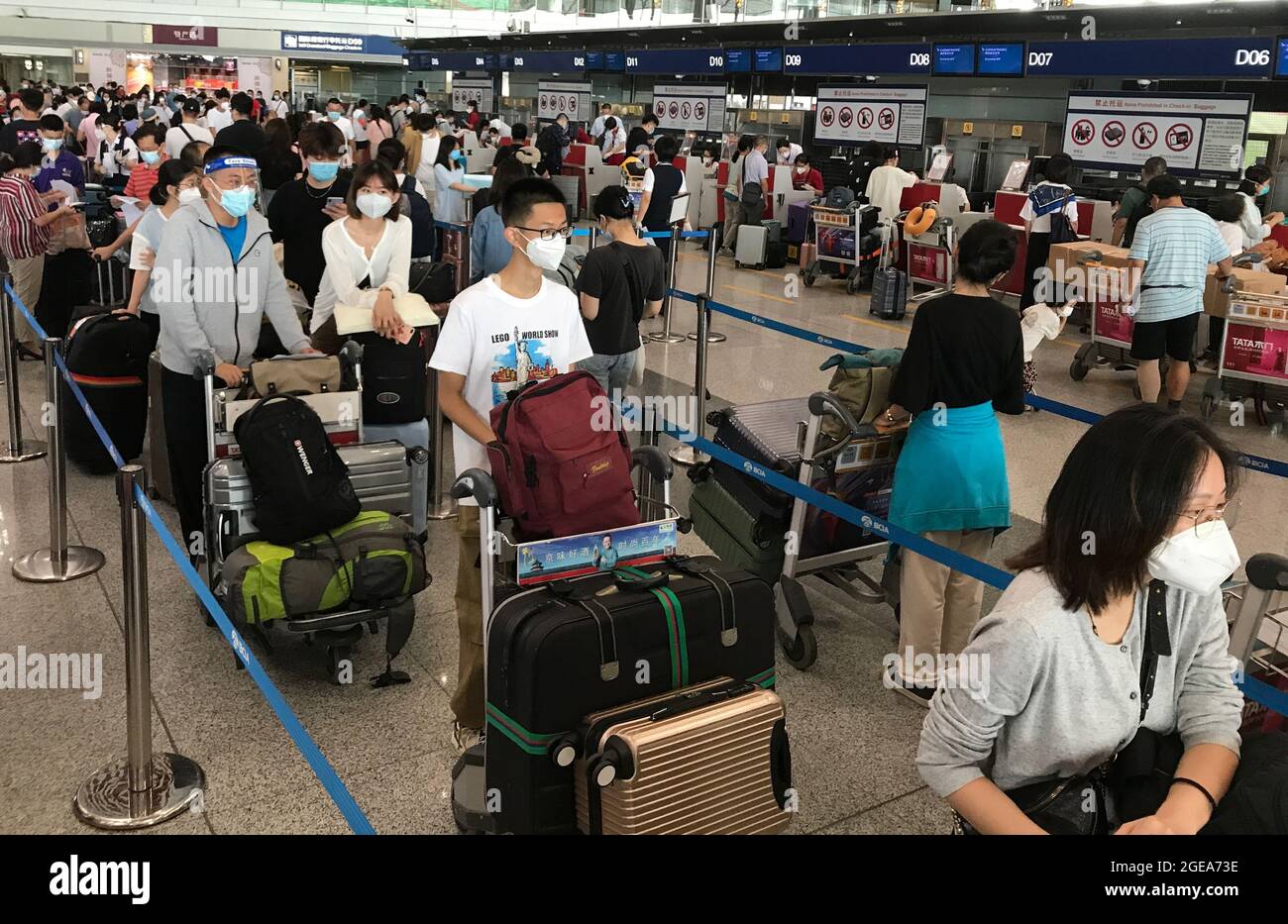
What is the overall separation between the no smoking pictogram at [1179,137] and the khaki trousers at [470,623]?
40.2 ft

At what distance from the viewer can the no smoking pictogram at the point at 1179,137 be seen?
13055 mm

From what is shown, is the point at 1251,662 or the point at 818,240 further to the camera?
the point at 818,240

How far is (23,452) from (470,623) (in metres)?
4.36

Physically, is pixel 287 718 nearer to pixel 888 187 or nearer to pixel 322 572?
pixel 322 572

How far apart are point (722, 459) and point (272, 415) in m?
1.79

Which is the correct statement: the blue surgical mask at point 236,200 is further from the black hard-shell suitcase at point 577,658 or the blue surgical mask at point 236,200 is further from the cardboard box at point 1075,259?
the cardboard box at point 1075,259

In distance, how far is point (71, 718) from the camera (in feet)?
12.9

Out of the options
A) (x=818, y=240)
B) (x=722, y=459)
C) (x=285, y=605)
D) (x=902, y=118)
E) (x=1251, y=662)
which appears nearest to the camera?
(x=1251, y=662)


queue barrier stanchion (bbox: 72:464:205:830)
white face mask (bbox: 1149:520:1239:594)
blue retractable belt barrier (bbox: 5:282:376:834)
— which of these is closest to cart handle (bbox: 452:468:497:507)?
blue retractable belt barrier (bbox: 5:282:376:834)

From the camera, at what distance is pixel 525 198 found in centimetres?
370

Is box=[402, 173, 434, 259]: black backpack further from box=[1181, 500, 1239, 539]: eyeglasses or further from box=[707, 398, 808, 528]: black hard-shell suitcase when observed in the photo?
box=[1181, 500, 1239, 539]: eyeglasses

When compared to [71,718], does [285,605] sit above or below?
above
